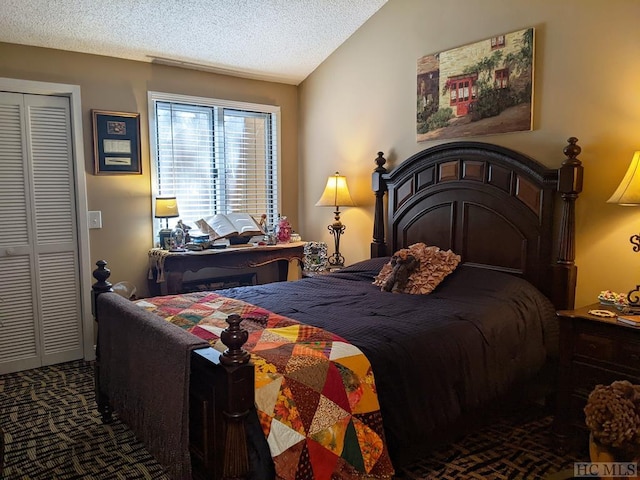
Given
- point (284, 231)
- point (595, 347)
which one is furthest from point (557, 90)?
point (284, 231)

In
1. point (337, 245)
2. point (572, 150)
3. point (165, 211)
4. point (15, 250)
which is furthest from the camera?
point (337, 245)

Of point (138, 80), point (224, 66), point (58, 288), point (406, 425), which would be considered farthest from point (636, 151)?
point (58, 288)

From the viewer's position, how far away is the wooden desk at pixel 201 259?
379 cm

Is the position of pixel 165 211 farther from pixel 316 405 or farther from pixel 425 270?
pixel 316 405

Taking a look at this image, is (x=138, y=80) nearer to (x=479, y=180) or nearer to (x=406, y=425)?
(x=479, y=180)

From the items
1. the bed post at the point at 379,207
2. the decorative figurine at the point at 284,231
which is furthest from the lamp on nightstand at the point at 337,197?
the decorative figurine at the point at 284,231

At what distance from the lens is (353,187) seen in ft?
14.4

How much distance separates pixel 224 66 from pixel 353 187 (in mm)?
1605

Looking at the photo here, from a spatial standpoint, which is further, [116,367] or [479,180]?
[479,180]

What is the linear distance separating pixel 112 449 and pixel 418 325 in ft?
5.70

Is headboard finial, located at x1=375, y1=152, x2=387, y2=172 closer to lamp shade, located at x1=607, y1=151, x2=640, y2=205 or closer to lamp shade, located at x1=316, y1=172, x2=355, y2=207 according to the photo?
lamp shade, located at x1=316, y1=172, x2=355, y2=207

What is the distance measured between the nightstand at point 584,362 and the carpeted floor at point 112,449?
16 centimetres

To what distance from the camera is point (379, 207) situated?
3984 millimetres

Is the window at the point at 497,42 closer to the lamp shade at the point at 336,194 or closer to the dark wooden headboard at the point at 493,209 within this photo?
the dark wooden headboard at the point at 493,209
